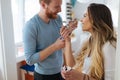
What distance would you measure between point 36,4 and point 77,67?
1381 mm

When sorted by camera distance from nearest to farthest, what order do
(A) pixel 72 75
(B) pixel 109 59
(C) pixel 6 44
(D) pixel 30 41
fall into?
(B) pixel 109 59 → (A) pixel 72 75 → (D) pixel 30 41 → (C) pixel 6 44

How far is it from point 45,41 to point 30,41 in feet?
0.42

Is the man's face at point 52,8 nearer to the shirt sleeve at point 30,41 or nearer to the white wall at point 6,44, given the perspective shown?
the shirt sleeve at point 30,41

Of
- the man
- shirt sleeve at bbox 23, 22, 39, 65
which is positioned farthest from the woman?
shirt sleeve at bbox 23, 22, 39, 65

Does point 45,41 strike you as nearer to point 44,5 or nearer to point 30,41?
point 30,41

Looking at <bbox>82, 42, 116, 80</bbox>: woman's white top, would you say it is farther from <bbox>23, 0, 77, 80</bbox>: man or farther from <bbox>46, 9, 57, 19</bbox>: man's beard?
<bbox>46, 9, 57, 19</bbox>: man's beard

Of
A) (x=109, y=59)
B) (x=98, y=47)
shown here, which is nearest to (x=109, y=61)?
(x=109, y=59)

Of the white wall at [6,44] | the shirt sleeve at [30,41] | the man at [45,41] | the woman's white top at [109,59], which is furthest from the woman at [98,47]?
the white wall at [6,44]

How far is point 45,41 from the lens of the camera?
52.4 inches

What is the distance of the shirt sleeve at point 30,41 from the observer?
125 cm

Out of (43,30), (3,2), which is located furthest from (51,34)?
(3,2)

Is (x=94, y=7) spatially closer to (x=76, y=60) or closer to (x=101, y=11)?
(x=101, y=11)

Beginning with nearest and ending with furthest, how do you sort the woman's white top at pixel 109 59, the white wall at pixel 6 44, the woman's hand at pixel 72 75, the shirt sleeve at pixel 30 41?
the woman's white top at pixel 109 59
the woman's hand at pixel 72 75
the shirt sleeve at pixel 30 41
the white wall at pixel 6 44

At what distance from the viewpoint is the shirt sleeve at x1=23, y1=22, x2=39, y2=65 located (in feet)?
4.10
